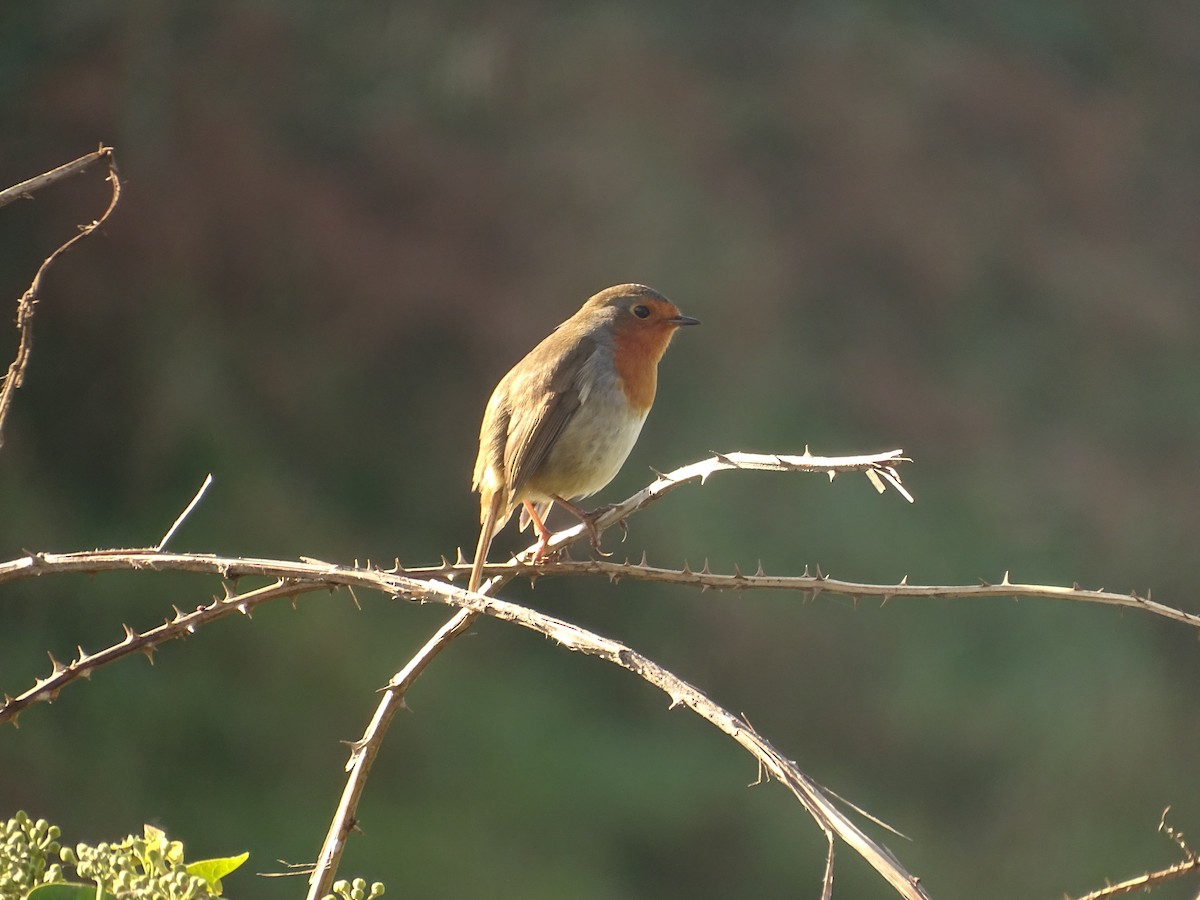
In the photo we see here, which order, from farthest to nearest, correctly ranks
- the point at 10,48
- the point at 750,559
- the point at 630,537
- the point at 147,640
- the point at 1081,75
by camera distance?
1. the point at 1081,75
2. the point at 750,559
3. the point at 630,537
4. the point at 10,48
5. the point at 147,640

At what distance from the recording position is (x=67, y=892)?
49.6 inches

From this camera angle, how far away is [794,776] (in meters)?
1.16

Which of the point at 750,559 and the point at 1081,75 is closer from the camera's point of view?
the point at 750,559

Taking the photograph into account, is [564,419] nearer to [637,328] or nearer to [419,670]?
[637,328]

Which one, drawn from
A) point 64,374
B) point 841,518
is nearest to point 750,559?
point 841,518

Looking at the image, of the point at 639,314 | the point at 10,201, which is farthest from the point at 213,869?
the point at 639,314

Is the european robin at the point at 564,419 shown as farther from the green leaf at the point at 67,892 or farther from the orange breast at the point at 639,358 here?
the green leaf at the point at 67,892

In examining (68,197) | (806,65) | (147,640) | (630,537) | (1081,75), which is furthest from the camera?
(1081,75)

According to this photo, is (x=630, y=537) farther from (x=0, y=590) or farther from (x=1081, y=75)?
(x=1081, y=75)

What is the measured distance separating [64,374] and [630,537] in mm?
3386

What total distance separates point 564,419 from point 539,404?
8 cm

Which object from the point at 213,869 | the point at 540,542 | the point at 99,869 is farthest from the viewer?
the point at 540,542

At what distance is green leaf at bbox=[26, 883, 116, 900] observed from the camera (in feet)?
4.02

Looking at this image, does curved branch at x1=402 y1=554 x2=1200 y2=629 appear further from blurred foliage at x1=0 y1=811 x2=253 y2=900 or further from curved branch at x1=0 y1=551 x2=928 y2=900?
blurred foliage at x1=0 y1=811 x2=253 y2=900
